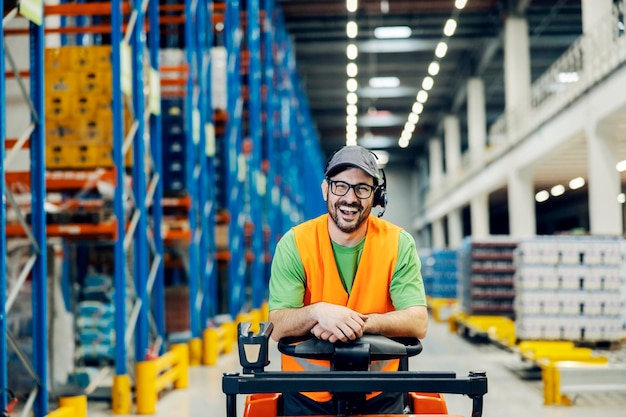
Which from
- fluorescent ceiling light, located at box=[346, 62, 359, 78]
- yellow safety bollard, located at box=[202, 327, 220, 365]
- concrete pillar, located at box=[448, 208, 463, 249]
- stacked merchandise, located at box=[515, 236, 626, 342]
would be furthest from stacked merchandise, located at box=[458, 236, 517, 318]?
concrete pillar, located at box=[448, 208, 463, 249]

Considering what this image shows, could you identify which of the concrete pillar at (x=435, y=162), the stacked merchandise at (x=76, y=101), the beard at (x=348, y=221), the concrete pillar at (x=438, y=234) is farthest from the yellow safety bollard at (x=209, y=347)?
the concrete pillar at (x=438, y=234)

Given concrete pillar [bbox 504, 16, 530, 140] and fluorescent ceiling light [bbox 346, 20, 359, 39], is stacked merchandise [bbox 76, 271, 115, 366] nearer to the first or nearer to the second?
concrete pillar [bbox 504, 16, 530, 140]

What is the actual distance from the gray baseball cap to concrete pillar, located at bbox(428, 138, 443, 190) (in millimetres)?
38530

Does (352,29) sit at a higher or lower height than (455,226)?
higher

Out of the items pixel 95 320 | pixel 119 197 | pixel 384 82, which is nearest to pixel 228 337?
pixel 95 320

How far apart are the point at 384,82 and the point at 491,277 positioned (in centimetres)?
1654

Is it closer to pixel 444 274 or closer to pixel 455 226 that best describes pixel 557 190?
pixel 444 274

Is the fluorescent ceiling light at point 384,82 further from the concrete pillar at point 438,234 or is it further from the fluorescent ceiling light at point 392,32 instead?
the concrete pillar at point 438,234

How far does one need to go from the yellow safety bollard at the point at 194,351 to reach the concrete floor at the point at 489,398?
21 centimetres

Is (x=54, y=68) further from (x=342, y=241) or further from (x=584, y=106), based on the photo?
(x=584, y=106)

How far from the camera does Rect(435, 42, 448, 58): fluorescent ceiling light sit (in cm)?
2495

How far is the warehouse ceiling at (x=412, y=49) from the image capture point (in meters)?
21.6

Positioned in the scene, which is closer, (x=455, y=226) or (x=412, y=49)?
(x=412, y=49)

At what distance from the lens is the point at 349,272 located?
9.91ft
